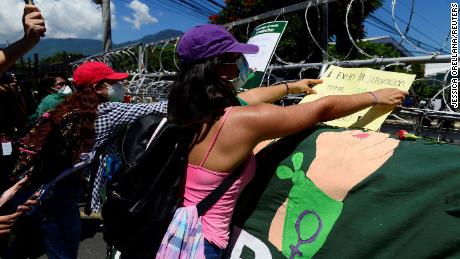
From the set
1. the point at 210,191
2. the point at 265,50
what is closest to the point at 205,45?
the point at 210,191

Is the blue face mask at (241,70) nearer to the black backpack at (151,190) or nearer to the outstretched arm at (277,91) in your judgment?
the outstretched arm at (277,91)

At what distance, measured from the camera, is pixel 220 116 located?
1558 millimetres

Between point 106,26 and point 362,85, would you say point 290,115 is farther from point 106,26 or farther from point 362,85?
point 106,26

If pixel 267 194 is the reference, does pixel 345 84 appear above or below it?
above

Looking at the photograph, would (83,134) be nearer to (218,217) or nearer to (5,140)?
(5,140)

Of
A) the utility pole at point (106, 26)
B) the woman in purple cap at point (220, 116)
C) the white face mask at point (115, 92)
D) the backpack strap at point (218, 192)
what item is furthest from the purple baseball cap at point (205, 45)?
the utility pole at point (106, 26)

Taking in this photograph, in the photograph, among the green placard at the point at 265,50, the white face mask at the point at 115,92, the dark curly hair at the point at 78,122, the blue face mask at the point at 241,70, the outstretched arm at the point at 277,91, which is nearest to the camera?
the blue face mask at the point at 241,70

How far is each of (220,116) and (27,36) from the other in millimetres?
898

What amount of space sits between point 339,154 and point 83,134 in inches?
67.6

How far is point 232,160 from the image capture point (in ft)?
5.07

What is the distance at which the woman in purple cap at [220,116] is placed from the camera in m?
1.50

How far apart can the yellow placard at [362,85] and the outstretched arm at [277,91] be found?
50mm

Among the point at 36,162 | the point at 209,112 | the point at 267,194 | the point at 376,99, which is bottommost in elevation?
the point at 36,162

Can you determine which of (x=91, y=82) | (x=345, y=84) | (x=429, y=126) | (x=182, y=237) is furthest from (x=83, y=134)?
(x=429, y=126)
